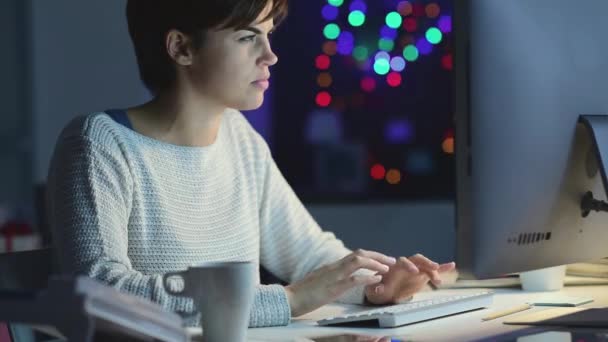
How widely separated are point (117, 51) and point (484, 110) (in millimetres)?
2961

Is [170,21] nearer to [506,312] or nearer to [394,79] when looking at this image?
[506,312]

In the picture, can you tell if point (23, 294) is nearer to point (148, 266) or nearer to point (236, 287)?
point (236, 287)

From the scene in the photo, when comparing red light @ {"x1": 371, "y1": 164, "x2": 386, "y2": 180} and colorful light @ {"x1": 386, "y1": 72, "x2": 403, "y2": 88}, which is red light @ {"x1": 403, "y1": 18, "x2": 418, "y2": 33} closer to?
colorful light @ {"x1": 386, "y1": 72, "x2": 403, "y2": 88}

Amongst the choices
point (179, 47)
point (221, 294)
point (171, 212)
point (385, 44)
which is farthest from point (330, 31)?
point (221, 294)

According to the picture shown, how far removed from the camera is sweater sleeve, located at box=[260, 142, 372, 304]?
2.01 metres

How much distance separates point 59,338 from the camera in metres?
1.35

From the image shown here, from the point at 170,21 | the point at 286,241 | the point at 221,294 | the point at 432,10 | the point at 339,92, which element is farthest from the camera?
the point at 339,92

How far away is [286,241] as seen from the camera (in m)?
2.03

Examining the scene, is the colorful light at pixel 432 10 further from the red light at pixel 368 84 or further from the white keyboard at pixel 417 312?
the white keyboard at pixel 417 312

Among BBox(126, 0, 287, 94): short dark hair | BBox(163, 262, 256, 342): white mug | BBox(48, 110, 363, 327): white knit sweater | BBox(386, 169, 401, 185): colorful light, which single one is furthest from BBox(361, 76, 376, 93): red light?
BBox(163, 262, 256, 342): white mug

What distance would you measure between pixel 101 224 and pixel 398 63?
252 centimetres

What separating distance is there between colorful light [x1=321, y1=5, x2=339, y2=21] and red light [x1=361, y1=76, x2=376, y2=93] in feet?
0.87

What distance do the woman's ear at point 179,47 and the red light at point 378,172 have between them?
2.27 metres

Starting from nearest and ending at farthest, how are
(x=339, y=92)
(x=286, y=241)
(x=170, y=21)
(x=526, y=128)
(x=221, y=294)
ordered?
(x=221, y=294)
(x=526, y=128)
(x=170, y=21)
(x=286, y=241)
(x=339, y=92)
